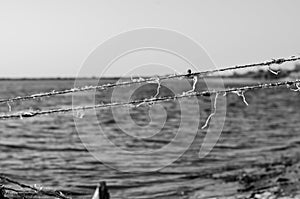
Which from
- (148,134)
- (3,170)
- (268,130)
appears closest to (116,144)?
(148,134)

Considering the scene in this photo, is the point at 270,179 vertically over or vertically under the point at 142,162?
under

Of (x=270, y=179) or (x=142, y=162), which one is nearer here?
(x=270, y=179)

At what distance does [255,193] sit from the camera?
13492mm

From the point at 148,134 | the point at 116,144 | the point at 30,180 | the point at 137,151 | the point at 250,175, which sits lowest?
the point at 250,175

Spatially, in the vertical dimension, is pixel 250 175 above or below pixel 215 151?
below

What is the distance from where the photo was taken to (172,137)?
2920cm

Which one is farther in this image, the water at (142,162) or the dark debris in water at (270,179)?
the water at (142,162)

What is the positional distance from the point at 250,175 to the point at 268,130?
704 inches

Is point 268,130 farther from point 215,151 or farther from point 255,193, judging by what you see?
point 255,193

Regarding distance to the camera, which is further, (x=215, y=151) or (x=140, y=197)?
(x=215, y=151)

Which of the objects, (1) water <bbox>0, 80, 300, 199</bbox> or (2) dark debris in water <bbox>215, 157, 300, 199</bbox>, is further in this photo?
(1) water <bbox>0, 80, 300, 199</bbox>

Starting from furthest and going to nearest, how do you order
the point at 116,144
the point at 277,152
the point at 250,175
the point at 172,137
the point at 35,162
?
the point at 172,137, the point at 116,144, the point at 277,152, the point at 35,162, the point at 250,175

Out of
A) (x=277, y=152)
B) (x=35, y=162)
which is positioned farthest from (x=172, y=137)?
(x=35, y=162)

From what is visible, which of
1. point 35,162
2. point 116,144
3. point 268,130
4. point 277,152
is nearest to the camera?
point 35,162
